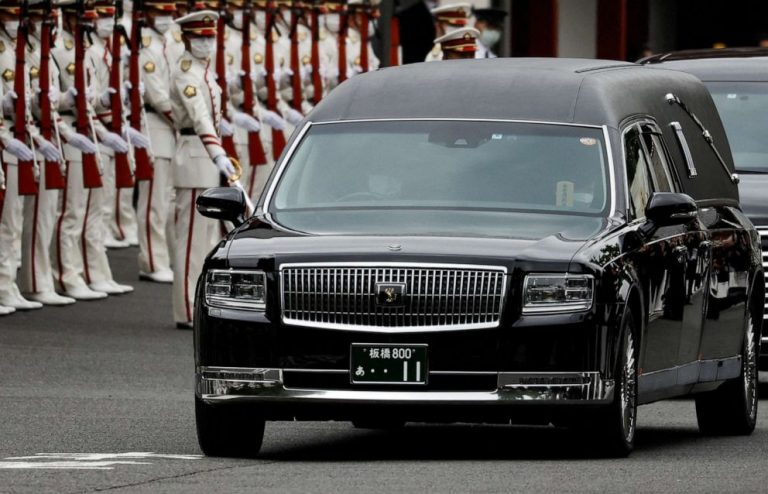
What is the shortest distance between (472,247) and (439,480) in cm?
110

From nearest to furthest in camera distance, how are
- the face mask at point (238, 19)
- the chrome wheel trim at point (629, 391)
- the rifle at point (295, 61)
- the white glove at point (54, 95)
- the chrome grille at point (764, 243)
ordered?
the chrome wheel trim at point (629, 391), the chrome grille at point (764, 243), the white glove at point (54, 95), the face mask at point (238, 19), the rifle at point (295, 61)

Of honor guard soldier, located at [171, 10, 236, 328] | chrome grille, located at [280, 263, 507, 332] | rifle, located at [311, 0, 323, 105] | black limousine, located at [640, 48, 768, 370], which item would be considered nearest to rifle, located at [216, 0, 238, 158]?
honor guard soldier, located at [171, 10, 236, 328]

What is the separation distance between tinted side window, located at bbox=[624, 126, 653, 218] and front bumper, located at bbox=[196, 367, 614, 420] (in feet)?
4.01

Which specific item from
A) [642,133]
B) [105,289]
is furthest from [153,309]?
[642,133]

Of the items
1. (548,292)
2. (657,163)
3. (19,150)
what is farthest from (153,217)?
(548,292)

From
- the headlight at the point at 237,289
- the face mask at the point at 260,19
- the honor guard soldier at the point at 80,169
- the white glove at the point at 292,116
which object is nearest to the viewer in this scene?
the headlight at the point at 237,289

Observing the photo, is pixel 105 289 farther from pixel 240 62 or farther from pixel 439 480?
pixel 439 480

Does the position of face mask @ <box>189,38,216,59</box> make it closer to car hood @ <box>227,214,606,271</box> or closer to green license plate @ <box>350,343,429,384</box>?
car hood @ <box>227,214,606,271</box>

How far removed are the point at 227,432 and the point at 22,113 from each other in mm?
8526

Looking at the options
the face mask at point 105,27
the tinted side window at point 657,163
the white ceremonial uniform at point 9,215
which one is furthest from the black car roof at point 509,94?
the face mask at point 105,27

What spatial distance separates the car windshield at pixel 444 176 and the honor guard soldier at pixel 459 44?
939cm

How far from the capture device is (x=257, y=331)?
34.8 ft

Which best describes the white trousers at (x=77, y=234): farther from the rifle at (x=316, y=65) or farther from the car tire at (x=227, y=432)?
the car tire at (x=227, y=432)

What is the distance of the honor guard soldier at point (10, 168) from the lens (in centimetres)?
1894
